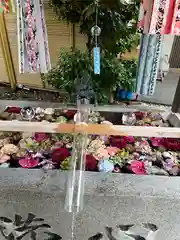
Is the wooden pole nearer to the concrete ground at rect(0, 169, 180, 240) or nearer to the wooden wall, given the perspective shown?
the wooden wall

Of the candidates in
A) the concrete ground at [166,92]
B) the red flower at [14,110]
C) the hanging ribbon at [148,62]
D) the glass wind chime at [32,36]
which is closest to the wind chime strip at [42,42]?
the glass wind chime at [32,36]

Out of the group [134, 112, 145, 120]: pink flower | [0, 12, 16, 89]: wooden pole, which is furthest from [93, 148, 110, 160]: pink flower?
[0, 12, 16, 89]: wooden pole

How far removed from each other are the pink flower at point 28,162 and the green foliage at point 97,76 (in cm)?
94

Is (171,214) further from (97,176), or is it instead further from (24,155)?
(24,155)

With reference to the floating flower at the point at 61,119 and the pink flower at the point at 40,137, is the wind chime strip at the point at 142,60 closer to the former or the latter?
the floating flower at the point at 61,119

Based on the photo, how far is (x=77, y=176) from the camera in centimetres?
90

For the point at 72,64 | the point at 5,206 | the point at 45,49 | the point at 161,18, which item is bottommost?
the point at 5,206

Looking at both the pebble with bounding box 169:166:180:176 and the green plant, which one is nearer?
the pebble with bounding box 169:166:180:176

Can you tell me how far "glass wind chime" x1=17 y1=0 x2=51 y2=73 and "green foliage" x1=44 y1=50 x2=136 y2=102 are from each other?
48cm

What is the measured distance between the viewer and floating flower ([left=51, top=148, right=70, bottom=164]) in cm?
100

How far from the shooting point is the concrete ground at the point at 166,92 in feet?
9.40

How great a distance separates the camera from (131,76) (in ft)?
7.19

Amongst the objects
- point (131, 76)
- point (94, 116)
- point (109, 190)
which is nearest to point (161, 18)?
point (94, 116)

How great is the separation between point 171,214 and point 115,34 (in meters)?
1.45
